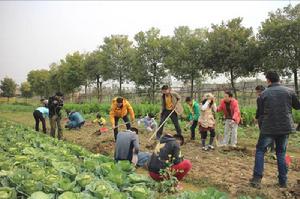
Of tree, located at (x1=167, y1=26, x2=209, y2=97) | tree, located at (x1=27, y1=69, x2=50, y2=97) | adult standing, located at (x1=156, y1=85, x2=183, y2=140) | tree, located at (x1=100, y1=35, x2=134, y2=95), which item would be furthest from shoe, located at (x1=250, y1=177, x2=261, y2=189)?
tree, located at (x1=27, y1=69, x2=50, y2=97)

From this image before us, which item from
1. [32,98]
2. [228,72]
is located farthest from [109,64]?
[32,98]

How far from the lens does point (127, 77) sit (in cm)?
2923

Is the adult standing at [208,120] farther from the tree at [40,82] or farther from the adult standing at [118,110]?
the tree at [40,82]

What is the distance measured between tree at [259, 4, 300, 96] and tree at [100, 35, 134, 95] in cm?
1296

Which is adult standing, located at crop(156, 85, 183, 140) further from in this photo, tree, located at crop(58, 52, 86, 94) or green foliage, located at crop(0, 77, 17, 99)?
green foliage, located at crop(0, 77, 17, 99)

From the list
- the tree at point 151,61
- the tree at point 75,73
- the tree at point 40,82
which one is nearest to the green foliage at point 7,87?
the tree at point 40,82

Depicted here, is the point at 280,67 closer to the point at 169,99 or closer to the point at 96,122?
the point at 96,122

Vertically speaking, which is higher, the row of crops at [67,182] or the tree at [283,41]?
the tree at [283,41]

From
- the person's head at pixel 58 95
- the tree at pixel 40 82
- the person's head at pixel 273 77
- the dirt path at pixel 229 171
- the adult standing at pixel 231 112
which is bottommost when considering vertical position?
the dirt path at pixel 229 171

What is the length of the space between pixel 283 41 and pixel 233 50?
9.05 ft

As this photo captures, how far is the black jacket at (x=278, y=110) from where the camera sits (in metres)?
5.45

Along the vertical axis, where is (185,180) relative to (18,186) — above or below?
below

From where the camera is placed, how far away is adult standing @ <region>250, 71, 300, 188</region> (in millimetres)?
5457

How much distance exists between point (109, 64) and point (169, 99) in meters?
21.4
